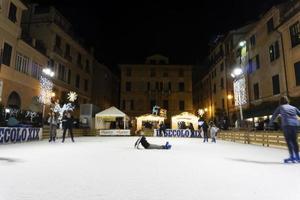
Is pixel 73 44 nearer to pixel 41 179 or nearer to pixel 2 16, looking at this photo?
pixel 2 16

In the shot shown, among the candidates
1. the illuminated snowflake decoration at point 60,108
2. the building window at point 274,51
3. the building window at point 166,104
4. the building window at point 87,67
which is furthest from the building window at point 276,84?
the building window at point 87,67

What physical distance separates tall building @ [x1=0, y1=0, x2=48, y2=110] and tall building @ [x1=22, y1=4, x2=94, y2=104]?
271 centimetres

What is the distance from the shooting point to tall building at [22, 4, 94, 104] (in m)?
31.1

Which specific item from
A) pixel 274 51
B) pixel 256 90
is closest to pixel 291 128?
pixel 274 51

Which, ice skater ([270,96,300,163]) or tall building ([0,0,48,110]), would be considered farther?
tall building ([0,0,48,110])

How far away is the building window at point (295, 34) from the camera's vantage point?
20922 millimetres

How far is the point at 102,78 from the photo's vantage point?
5041 cm

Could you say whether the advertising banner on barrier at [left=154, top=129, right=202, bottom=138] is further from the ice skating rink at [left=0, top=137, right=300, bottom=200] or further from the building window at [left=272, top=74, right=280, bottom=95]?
the ice skating rink at [left=0, top=137, right=300, bottom=200]

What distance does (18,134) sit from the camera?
16.9 metres

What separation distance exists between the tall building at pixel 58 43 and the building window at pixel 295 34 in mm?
26183

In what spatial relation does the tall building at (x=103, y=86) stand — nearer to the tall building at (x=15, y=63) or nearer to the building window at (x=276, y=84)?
the tall building at (x=15, y=63)

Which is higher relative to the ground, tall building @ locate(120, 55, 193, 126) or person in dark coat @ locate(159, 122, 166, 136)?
tall building @ locate(120, 55, 193, 126)

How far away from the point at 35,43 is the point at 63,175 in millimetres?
26807

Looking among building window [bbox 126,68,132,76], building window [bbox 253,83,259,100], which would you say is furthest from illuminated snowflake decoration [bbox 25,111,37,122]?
building window [bbox 126,68,132,76]
